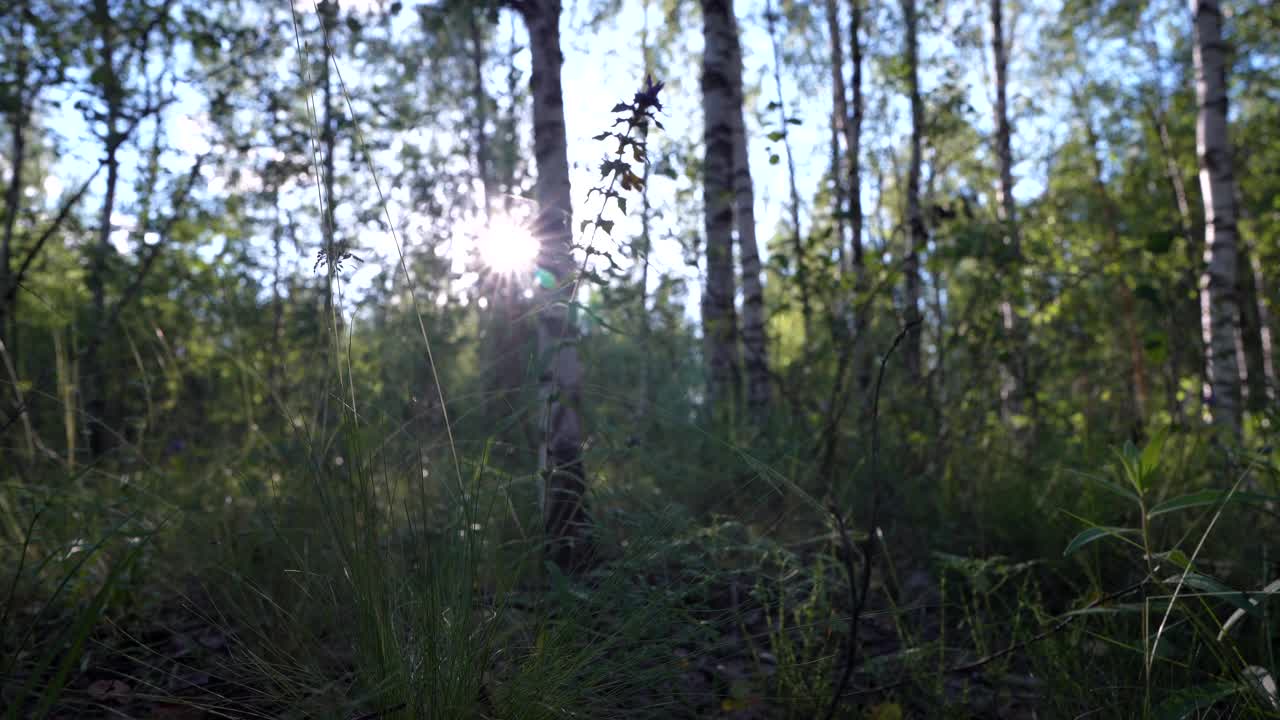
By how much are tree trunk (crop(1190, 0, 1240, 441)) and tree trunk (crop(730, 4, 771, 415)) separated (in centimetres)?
298

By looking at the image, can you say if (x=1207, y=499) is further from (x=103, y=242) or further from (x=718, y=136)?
(x=103, y=242)

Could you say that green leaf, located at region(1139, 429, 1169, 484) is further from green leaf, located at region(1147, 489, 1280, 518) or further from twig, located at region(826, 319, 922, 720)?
twig, located at region(826, 319, 922, 720)

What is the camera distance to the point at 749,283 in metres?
5.73

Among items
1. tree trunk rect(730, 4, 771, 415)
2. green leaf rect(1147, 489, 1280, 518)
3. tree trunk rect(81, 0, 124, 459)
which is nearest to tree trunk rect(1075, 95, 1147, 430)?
tree trunk rect(730, 4, 771, 415)

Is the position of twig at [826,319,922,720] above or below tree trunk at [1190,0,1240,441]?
below

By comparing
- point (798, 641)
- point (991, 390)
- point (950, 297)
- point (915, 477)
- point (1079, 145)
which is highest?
point (1079, 145)

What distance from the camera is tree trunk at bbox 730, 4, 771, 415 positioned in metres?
5.25

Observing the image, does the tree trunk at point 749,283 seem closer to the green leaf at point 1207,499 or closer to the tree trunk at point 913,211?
the tree trunk at point 913,211

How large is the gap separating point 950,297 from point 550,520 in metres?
12.6

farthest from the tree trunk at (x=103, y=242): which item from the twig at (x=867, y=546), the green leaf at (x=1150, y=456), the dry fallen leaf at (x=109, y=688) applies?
the green leaf at (x=1150, y=456)

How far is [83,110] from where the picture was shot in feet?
14.1

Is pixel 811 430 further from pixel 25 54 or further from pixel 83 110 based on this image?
pixel 25 54

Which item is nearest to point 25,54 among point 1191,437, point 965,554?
point 965,554

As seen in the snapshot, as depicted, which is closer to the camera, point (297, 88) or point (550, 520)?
point (550, 520)
